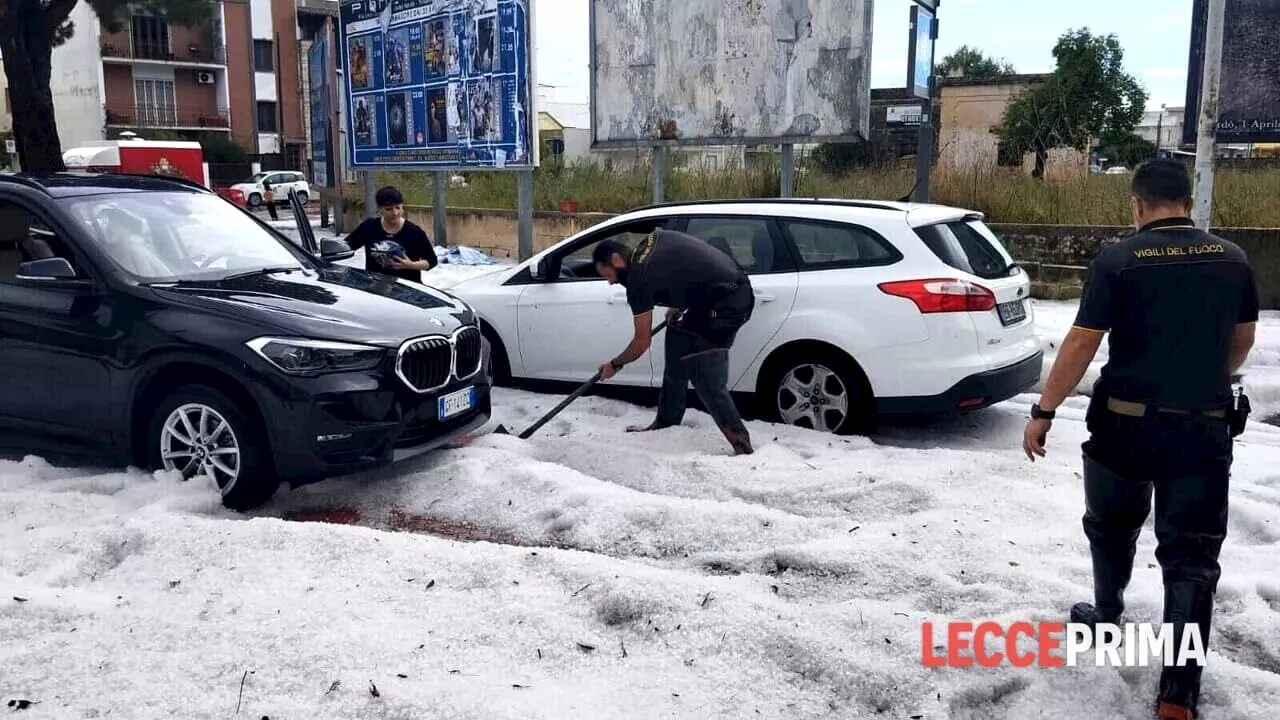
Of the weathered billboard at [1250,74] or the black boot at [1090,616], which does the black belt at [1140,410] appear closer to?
the black boot at [1090,616]

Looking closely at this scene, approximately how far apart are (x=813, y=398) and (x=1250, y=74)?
6127 millimetres

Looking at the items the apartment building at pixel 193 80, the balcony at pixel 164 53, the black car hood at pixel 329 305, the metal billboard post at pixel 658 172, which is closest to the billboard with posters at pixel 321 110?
the metal billboard post at pixel 658 172

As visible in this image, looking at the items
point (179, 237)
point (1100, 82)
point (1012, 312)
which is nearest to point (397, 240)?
point (179, 237)

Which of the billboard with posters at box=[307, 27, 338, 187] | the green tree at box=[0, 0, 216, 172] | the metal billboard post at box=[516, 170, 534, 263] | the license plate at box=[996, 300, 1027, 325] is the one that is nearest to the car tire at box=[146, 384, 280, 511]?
the license plate at box=[996, 300, 1027, 325]

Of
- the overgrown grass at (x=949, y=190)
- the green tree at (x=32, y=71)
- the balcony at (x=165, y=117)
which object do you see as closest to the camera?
the overgrown grass at (x=949, y=190)

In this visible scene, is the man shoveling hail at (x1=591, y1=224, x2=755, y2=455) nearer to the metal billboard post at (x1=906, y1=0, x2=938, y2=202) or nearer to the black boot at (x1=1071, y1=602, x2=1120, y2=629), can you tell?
the black boot at (x1=1071, y1=602, x2=1120, y2=629)

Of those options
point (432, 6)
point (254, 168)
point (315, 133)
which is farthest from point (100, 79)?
point (432, 6)

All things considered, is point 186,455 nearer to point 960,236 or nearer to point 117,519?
point 117,519

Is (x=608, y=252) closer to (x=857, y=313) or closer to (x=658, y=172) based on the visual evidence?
(x=857, y=313)

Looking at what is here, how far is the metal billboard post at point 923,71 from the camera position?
10.8 meters

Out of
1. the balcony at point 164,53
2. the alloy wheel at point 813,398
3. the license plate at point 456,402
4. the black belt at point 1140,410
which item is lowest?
the alloy wheel at point 813,398

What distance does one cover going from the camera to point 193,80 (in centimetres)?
5706

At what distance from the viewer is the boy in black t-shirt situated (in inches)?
317

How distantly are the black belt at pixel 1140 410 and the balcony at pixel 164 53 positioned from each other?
6008cm
